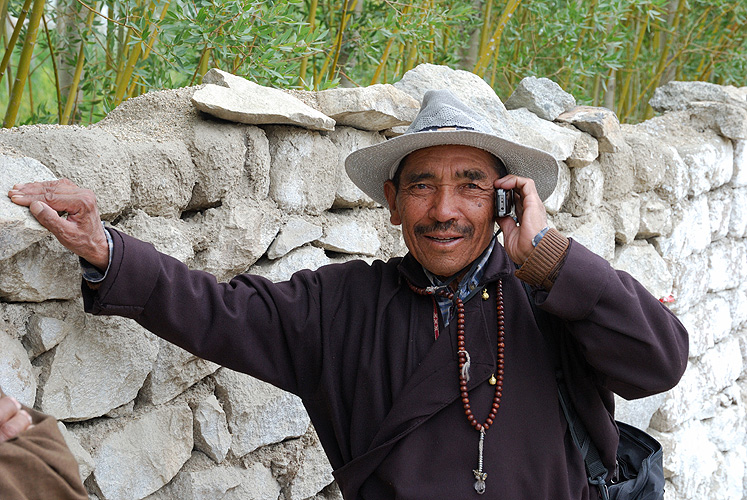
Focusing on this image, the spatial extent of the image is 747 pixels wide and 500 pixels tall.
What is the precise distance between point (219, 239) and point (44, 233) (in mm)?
522

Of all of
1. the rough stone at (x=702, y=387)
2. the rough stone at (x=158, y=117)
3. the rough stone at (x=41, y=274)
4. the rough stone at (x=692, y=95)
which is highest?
the rough stone at (x=692, y=95)

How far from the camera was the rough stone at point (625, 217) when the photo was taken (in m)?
3.31

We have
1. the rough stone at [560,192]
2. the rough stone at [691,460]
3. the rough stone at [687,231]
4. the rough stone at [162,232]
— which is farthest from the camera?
the rough stone at [687,231]

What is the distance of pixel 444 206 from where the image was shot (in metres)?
1.79

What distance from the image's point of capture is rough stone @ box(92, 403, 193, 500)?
1671 millimetres

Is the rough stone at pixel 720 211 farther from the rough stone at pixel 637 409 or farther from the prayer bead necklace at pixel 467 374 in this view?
the prayer bead necklace at pixel 467 374

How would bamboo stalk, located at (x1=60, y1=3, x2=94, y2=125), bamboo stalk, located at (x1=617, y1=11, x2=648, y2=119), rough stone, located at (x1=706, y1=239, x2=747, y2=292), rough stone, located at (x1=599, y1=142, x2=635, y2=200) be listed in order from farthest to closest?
1. bamboo stalk, located at (x1=617, y1=11, x2=648, y2=119)
2. rough stone, located at (x1=706, y1=239, x2=747, y2=292)
3. rough stone, located at (x1=599, y1=142, x2=635, y2=200)
4. bamboo stalk, located at (x1=60, y1=3, x2=94, y2=125)

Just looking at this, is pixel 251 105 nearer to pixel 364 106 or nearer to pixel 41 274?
pixel 364 106

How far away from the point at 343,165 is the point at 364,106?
180 millimetres

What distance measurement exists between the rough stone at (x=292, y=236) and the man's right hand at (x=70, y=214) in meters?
0.62

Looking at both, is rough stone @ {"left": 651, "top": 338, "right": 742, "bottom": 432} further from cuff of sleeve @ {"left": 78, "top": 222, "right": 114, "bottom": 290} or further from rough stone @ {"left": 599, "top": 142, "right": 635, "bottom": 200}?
cuff of sleeve @ {"left": 78, "top": 222, "right": 114, "bottom": 290}

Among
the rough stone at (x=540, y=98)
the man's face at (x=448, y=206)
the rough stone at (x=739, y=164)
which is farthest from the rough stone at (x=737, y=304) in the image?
the man's face at (x=448, y=206)

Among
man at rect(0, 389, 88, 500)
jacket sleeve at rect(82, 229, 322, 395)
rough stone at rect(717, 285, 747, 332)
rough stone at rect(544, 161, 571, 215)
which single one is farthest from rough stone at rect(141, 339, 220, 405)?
rough stone at rect(717, 285, 747, 332)

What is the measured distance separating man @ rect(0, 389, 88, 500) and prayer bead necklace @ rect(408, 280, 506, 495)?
0.85m
